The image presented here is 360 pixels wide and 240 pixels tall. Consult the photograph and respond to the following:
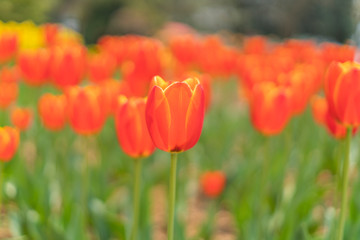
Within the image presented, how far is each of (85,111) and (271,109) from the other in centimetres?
79

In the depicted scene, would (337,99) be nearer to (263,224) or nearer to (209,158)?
(263,224)

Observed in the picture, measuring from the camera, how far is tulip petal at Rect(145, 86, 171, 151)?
4.08 feet

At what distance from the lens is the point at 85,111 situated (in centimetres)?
199

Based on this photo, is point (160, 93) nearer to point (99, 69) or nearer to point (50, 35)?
point (99, 69)

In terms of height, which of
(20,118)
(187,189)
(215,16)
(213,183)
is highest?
(215,16)

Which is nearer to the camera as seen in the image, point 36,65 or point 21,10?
point 36,65

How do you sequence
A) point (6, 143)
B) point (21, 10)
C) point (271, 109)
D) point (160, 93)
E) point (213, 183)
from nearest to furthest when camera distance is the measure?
point (160, 93)
point (6, 143)
point (271, 109)
point (213, 183)
point (21, 10)

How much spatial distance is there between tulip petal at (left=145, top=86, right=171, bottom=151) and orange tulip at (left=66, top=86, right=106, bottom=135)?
0.76 metres

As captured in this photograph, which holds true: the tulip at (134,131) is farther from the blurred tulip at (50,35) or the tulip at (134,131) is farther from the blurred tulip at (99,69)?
the blurred tulip at (50,35)

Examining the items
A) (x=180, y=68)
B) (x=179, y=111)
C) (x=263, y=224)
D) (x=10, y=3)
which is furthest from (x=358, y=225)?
(x=10, y=3)

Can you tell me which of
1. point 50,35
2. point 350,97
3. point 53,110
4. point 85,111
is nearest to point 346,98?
point 350,97

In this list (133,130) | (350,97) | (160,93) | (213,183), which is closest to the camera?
(160,93)

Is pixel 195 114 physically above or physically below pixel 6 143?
above

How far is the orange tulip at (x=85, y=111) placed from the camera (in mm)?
1974
